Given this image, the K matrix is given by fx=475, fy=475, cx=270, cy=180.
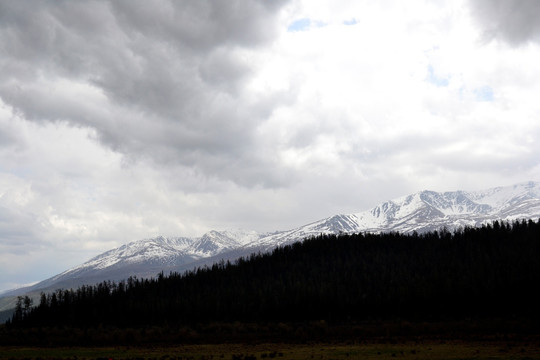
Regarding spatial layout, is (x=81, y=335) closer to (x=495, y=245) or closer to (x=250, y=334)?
(x=250, y=334)

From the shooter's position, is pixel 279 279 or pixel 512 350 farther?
pixel 279 279

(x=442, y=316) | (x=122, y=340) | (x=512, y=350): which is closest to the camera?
(x=512, y=350)

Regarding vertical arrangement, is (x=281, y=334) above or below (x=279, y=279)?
below

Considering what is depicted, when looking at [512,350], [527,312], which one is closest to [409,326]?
[527,312]

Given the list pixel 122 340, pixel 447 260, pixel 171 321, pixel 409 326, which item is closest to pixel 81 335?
pixel 122 340

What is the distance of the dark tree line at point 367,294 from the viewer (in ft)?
447

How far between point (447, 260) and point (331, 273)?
42.8 meters

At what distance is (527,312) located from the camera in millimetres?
121125

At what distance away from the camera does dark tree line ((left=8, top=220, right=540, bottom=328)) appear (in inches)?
→ 5364

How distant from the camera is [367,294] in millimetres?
153125

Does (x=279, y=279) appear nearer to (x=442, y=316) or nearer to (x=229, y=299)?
(x=229, y=299)

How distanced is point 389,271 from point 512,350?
117 metres

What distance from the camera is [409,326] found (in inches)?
4272

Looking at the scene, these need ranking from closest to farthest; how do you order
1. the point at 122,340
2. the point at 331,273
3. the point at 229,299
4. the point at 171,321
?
the point at 122,340 < the point at 171,321 < the point at 229,299 < the point at 331,273
